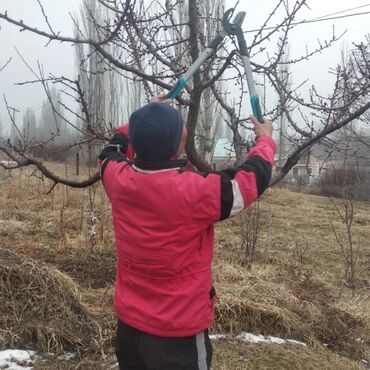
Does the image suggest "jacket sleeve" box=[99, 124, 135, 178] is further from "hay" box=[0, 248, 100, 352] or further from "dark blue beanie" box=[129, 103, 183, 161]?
"hay" box=[0, 248, 100, 352]

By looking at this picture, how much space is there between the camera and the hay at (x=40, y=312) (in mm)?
3641

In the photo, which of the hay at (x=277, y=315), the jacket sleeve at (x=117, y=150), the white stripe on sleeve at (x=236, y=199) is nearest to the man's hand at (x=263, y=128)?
the white stripe on sleeve at (x=236, y=199)

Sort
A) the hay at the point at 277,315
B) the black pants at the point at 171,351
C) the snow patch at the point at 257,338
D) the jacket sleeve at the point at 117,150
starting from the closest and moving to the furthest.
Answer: the black pants at the point at 171,351 → the jacket sleeve at the point at 117,150 → the snow patch at the point at 257,338 → the hay at the point at 277,315

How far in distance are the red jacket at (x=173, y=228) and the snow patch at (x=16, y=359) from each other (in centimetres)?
171

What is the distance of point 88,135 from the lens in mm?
2838

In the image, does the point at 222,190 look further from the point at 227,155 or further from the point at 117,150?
the point at 227,155

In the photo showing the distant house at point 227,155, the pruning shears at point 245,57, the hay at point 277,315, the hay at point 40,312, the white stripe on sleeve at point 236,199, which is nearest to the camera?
the white stripe on sleeve at point 236,199

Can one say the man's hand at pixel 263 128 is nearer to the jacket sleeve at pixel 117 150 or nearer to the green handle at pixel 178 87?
the green handle at pixel 178 87

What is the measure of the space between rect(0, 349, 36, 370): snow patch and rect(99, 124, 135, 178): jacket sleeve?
1.86 metres

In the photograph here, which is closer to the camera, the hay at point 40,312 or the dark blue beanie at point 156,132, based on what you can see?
the dark blue beanie at point 156,132

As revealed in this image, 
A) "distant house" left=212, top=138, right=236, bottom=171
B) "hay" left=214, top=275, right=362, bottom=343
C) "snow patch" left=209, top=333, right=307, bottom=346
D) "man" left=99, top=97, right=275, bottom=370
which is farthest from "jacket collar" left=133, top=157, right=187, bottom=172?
"hay" left=214, top=275, right=362, bottom=343

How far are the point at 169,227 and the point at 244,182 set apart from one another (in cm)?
33

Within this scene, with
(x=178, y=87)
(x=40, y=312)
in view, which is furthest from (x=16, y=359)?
(x=178, y=87)

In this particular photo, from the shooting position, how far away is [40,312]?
3824 millimetres
